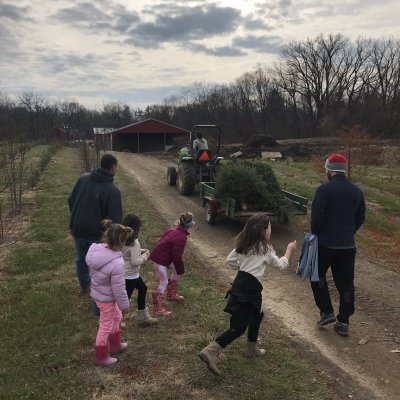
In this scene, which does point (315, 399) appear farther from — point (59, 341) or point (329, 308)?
point (59, 341)

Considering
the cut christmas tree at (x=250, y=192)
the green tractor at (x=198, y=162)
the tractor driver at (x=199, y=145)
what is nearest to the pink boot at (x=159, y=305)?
the cut christmas tree at (x=250, y=192)

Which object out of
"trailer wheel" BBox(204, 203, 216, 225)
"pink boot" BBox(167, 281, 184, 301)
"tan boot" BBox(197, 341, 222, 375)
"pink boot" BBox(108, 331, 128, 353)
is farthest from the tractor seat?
"tan boot" BBox(197, 341, 222, 375)

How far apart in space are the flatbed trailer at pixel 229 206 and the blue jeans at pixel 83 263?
4.21m

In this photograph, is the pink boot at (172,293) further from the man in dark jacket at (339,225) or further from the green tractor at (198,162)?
the green tractor at (198,162)

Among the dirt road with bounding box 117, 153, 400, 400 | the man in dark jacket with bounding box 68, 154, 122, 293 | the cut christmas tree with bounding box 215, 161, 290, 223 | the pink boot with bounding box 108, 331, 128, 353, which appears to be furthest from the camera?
the cut christmas tree with bounding box 215, 161, 290, 223

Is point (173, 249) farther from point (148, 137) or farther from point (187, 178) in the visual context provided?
point (148, 137)

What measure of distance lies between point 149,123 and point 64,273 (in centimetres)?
4218

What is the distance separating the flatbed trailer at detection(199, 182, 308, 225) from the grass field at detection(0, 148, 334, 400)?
8.49 feet

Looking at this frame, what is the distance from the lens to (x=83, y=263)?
5.57 metres

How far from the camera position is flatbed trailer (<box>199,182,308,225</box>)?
932 cm

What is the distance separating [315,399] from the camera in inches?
143

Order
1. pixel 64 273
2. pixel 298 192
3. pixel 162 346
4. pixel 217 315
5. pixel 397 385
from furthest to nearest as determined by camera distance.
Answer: pixel 298 192, pixel 64 273, pixel 217 315, pixel 162 346, pixel 397 385

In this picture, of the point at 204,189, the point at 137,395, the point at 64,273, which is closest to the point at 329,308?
the point at 137,395

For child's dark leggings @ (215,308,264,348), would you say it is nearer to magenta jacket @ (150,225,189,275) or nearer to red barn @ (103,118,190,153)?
magenta jacket @ (150,225,189,275)
